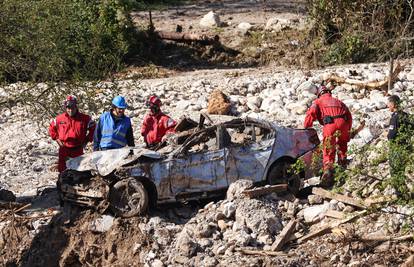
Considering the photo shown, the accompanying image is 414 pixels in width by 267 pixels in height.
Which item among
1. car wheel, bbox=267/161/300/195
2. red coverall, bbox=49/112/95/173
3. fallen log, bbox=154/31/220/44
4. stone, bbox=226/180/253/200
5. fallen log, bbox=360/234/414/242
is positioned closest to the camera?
fallen log, bbox=360/234/414/242

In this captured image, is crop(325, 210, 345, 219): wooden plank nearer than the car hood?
Yes

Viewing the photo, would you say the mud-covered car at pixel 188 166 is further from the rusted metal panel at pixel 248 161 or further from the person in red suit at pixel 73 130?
the person in red suit at pixel 73 130

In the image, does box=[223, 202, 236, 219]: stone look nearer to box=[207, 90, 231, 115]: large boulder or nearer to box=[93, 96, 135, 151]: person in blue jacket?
box=[93, 96, 135, 151]: person in blue jacket

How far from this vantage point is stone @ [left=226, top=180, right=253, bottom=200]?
13.7m

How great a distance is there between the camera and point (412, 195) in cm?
1185

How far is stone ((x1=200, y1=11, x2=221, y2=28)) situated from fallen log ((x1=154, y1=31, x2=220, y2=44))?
240 cm

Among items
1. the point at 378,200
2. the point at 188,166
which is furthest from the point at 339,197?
the point at 188,166

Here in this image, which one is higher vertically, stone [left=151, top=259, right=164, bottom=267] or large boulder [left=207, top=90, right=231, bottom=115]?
stone [left=151, top=259, right=164, bottom=267]

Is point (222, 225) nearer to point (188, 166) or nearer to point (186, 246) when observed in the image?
point (186, 246)

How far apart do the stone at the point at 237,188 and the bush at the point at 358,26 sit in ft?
36.6

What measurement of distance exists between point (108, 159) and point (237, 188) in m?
2.02

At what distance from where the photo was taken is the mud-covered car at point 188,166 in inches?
541

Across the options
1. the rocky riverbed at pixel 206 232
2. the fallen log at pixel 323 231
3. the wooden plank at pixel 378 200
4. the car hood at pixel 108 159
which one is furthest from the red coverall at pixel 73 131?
the wooden plank at pixel 378 200

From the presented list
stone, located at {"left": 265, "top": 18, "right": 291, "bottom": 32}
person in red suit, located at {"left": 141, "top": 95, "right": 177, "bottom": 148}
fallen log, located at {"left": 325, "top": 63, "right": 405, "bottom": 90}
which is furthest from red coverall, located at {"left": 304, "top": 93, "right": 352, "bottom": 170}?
stone, located at {"left": 265, "top": 18, "right": 291, "bottom": 32}
